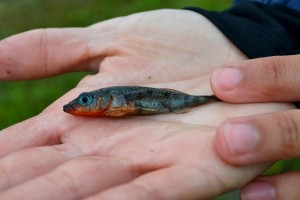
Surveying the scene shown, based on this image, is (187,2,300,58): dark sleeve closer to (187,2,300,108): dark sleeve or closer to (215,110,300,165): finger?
(187,2,300,108): dark sleeve

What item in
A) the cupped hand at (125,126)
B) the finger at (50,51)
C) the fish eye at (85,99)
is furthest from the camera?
the finger at (50,51)

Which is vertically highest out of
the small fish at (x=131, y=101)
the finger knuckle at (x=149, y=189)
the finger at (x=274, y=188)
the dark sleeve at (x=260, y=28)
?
the dark sleeve at (x=260, y=28)

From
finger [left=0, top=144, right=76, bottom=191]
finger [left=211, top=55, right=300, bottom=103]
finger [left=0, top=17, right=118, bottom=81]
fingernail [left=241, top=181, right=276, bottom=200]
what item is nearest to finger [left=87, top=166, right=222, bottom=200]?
fingernail [left=241, top=181, right=276, bottom=200]

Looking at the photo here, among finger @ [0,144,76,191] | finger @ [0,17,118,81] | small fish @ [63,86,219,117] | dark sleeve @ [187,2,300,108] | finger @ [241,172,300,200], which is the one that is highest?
dark sleeve @ [187,2,300,108]

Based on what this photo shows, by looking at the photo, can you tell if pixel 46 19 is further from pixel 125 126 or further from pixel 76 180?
pixel 76 180

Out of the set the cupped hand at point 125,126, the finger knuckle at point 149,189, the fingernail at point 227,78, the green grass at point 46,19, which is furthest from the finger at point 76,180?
the green grass at point 46,19

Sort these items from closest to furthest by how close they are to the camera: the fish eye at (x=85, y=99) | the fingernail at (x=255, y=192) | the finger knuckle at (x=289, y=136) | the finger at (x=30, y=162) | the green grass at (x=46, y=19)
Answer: the finger at (x=30, y=162), the finger knuckle at (x=289, y=136), the fingernail at (x=255, y=192), the fish eye at (x=85, y=99), the green grass at (x=46, y=19)

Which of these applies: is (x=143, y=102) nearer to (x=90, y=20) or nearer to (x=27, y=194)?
(x=27, y=194)

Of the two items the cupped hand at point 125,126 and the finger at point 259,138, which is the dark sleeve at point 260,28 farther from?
the finger at point 259,138
